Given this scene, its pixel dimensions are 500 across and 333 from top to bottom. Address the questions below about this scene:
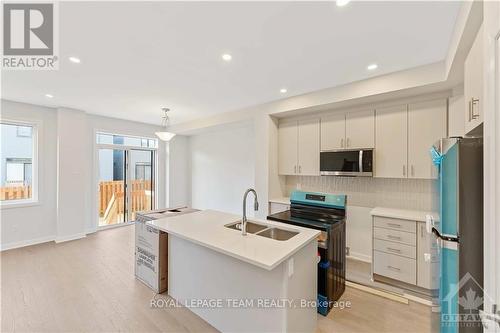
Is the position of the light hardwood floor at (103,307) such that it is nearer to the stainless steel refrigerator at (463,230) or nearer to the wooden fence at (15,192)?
the stainless steel refrigerator at (463,230)

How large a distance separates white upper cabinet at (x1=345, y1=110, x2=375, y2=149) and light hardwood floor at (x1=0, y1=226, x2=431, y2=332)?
6.74 ft

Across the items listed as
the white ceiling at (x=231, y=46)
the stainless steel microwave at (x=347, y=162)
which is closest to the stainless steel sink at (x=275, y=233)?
the stainless steel microwave at (x=347, y=162)

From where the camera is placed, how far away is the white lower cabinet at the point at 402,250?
2.54m

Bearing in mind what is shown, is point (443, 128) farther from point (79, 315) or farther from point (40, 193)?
point (40, 193)

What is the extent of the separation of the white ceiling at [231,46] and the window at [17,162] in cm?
87

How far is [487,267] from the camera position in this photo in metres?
0.91

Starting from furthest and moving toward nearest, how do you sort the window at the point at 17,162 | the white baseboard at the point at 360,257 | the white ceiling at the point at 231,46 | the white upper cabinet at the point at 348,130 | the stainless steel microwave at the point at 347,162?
1. the window at the point at 17,162
2. the white baseboard at the point at 360,257
3. the white upper cabinet at the point at 348,130
4. the stainless steel microwave at the point at 347,162
5. the white ceiling at the point at 231,46

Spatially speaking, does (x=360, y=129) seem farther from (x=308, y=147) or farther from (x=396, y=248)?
(x=396, y=248)

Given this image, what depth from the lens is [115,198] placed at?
5520mm

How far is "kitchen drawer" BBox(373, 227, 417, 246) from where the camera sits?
262 cm

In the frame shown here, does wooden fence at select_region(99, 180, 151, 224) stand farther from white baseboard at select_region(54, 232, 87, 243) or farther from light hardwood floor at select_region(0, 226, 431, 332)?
light hardwood floor at select_region(0, 226, 431, 332)

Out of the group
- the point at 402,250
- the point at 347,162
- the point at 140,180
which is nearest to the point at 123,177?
the point at 140,180

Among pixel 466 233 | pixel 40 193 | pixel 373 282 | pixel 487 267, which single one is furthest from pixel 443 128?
pixel 40 193

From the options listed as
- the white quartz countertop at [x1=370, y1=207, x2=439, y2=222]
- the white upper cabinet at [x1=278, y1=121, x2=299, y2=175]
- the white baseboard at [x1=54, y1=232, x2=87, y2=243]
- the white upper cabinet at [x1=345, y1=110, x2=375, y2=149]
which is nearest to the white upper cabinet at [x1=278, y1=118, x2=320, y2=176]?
the white upper cabinet at [x1=278, y1=121, x2=299, y2=175]
